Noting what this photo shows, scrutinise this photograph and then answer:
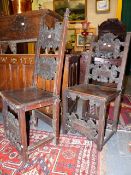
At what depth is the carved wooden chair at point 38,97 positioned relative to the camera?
1.32m

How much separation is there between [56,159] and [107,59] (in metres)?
1.05

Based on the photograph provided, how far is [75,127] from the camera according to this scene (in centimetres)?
170

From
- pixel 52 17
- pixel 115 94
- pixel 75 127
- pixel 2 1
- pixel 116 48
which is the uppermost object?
pixel 2 1

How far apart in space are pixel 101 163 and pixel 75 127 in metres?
0.41

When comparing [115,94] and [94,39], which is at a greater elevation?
[94,39]

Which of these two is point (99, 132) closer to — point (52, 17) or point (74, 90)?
point (74, 90)

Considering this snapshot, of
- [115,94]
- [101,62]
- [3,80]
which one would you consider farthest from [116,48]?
[3,80]

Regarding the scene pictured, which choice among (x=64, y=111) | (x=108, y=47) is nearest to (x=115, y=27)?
(x=108, y=47)

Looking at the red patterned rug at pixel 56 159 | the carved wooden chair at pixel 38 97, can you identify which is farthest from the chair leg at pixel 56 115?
the red patterned rug at pixel 56 159

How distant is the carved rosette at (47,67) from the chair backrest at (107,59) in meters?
0.49

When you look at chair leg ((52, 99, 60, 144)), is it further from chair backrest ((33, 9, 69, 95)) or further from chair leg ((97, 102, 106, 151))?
chair leg ((97, 102, 106, 151))

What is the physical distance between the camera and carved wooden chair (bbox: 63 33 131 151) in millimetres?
1493

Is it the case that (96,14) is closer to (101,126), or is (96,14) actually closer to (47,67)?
(47,67)

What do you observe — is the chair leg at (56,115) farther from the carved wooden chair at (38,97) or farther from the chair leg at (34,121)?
the chair leg at (34,121)
